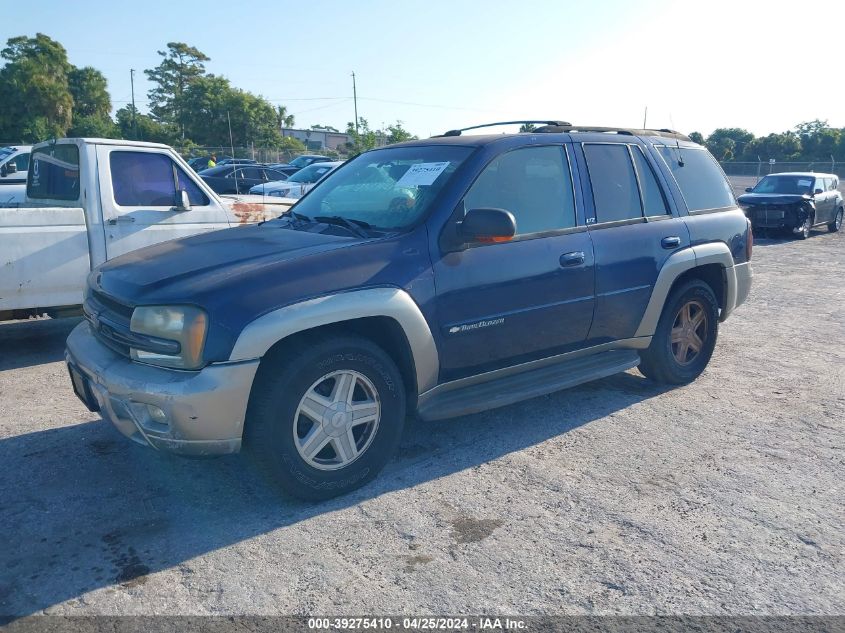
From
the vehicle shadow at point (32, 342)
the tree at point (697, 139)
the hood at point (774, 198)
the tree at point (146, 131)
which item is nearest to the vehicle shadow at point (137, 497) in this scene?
the vehicle shadow at point (32, 342)

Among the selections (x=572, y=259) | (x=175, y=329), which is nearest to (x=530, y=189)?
(x=572, y=259)

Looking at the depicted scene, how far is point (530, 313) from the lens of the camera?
170 inches

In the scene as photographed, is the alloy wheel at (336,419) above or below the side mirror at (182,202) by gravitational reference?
below

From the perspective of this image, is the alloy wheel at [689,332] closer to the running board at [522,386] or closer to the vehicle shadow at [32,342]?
the running board at [522,386]

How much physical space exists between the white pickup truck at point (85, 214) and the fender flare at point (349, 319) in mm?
3643

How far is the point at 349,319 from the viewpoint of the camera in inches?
141

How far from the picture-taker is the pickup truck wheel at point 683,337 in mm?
5320

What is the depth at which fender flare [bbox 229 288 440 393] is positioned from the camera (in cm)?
329

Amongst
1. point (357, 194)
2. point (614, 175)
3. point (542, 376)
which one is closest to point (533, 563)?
point (542, 376)

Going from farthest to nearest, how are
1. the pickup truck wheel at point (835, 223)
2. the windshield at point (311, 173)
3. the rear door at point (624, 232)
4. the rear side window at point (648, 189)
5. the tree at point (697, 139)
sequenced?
1. the windshield at point (311, 173)
2. the pickup truck wheel at point (835, 223)
3. the tree at point (697, 139)
4. the rear side window at point (648, 189)
5. the rear door at point (624, 232)

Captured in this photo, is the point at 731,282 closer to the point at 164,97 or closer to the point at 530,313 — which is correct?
the point at 530,313

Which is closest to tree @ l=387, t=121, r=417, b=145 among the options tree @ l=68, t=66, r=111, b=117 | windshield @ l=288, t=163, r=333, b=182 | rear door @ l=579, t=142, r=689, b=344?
windshield @ l=288, t=163, r=333, b=182

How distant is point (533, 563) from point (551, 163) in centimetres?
259

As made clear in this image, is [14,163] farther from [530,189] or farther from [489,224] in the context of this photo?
A: [489,224]
